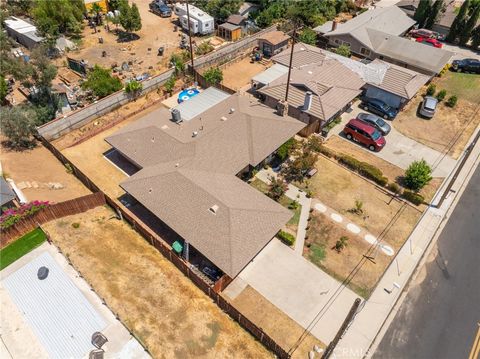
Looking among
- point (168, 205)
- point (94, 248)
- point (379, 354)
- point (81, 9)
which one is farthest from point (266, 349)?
point (81, 9)

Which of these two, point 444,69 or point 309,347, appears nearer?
point 309,347

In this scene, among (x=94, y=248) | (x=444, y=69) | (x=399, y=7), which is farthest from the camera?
(x=399, y=7)

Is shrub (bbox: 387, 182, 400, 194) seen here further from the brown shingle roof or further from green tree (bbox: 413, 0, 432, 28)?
green tree (bbox: 413, 0, 432, 28)

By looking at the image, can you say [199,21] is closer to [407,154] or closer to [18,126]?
[18,126]

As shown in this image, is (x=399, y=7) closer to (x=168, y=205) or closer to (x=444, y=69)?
(x=444, y=69)

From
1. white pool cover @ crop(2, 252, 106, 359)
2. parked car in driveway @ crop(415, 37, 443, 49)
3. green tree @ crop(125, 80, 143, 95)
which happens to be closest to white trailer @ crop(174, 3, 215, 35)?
green tree @ crop(125, 80, 143, 95)

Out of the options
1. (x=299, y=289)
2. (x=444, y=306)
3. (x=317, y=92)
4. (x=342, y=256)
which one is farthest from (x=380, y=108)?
(x=299, y=289)

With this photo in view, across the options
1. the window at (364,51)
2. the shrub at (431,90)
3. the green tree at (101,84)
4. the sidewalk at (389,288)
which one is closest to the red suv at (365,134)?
the sidewalk at (389,288)
